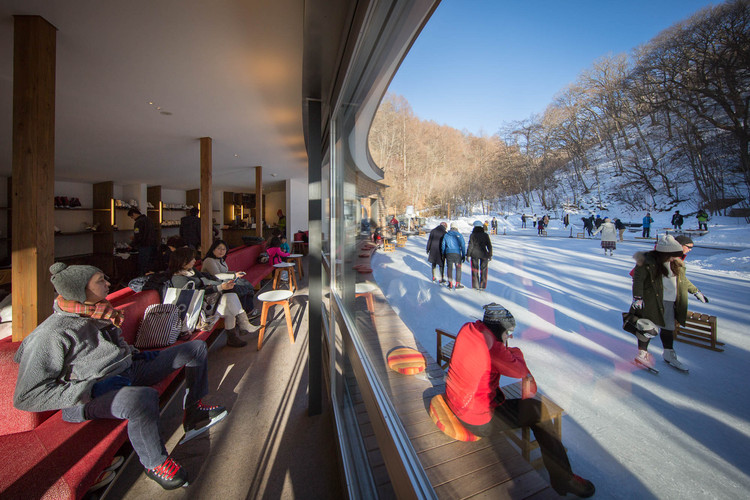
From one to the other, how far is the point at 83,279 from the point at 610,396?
228cm

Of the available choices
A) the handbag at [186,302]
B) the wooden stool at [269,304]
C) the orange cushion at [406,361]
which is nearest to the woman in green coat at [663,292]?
the orange cushion at [406,361]

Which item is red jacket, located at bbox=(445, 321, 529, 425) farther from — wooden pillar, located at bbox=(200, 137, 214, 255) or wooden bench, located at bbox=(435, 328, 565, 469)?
wooden pillar, located at bbox=(200, 137, 214, 255)

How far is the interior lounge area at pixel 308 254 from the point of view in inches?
43.0

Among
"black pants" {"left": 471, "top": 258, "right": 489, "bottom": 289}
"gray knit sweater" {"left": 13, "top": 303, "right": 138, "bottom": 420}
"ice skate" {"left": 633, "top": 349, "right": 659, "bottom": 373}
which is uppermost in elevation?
"black pants" {"left": 471, "top": 258, "right": 489, "bottom": 289}

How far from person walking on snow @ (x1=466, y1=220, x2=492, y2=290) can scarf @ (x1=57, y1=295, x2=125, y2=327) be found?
199cm

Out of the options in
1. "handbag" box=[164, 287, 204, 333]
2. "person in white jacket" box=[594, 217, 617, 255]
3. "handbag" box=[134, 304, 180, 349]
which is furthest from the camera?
"handbag" box=[164, 287, 204, 333]

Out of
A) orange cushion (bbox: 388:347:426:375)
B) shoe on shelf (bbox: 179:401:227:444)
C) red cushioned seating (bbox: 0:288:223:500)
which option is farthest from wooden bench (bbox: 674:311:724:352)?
shoe on shelf (bbox: 179:401:227:444)

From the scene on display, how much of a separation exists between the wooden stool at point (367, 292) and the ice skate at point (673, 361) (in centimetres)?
124

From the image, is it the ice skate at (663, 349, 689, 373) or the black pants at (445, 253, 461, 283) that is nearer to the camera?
the ice skate at (663, 349, 689, 373)

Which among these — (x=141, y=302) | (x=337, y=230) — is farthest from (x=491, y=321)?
(x=141, y=302)

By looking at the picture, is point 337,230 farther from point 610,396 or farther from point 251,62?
point 610,396

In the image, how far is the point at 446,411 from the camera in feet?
3.10

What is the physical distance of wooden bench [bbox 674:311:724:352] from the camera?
1.56ft

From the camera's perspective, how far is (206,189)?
521 cm
